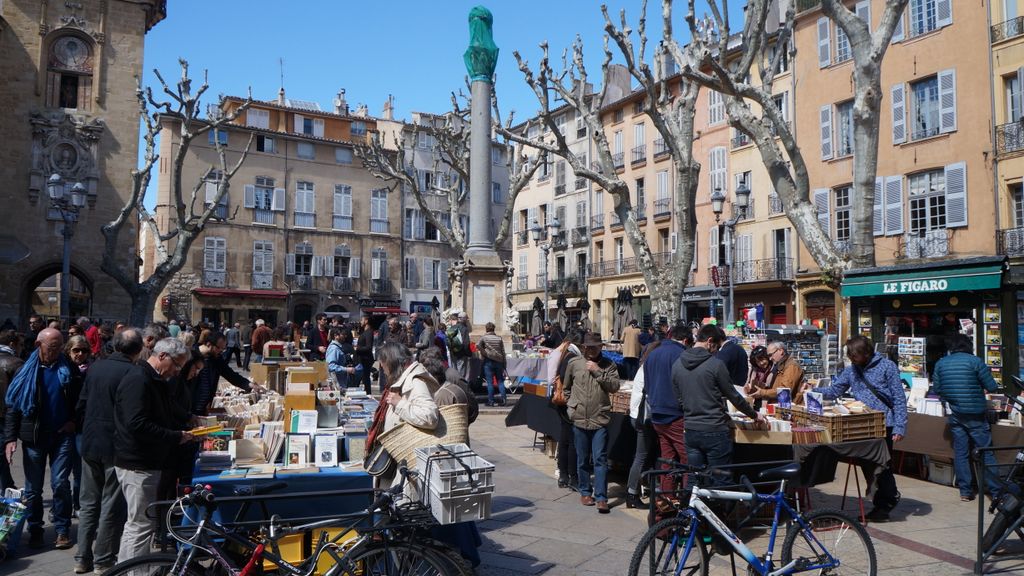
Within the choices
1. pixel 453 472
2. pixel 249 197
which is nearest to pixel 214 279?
pixel 249 197

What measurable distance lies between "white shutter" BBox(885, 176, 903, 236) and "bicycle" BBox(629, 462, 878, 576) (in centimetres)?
2089

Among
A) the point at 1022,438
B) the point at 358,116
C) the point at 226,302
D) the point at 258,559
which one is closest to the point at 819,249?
the point at 1022,438

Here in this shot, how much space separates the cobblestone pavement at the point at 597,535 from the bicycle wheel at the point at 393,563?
1618 millimetres

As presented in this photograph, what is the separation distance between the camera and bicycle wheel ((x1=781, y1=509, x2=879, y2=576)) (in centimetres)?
435

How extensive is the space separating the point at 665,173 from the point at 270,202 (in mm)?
20259

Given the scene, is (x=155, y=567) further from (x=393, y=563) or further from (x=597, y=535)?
(x=597, y=535)

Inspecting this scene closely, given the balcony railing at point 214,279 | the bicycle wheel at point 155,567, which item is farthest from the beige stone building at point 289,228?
the bicycle wheel at point 155,567

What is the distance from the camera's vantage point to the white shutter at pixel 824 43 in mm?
25453

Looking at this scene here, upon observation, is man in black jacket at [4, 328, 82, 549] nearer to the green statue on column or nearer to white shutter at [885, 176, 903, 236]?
the green statue on column

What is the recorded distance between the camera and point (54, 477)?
5.82 metres

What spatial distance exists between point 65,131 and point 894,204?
27.6 metres

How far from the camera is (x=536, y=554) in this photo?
562 centimetres

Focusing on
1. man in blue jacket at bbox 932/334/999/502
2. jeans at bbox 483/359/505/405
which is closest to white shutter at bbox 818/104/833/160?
jeans at bbox 483/359/505/405

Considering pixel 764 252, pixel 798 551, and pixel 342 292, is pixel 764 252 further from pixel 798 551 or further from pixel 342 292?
pixel 798 551
